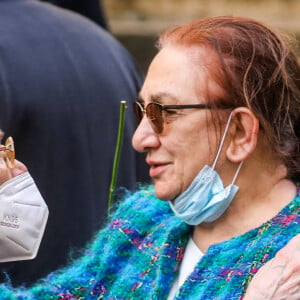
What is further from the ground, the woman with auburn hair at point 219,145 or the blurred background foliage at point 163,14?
the woman with auburn hair at point 219,145

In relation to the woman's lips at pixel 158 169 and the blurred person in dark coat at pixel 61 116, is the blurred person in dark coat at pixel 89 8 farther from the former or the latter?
the woman's lips at pixel 158 169

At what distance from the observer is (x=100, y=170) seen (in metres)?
4.56

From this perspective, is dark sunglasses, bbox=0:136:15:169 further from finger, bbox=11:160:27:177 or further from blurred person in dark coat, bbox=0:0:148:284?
blurred person in dark coat, bbox=0:0:148:284

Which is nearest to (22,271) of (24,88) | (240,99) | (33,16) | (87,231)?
(87,231)

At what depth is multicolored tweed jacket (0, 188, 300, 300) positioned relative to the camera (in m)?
3.12

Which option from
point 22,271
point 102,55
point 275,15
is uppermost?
point 102,55

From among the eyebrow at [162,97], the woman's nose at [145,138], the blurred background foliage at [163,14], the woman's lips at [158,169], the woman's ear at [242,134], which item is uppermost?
the eyebrow at [162,97]

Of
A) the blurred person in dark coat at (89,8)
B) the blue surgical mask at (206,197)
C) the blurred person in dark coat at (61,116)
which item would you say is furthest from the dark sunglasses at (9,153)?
the blurred person in dark coat at (89,8)

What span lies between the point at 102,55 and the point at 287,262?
6.54 feet

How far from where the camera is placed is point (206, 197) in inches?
127

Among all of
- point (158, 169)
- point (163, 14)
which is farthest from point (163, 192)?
point (163, 14)

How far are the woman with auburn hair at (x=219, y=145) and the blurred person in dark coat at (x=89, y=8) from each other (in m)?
2.10

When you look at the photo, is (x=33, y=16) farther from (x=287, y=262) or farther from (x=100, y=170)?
(x=287, y=262)

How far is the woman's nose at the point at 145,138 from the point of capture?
10.7 ft
